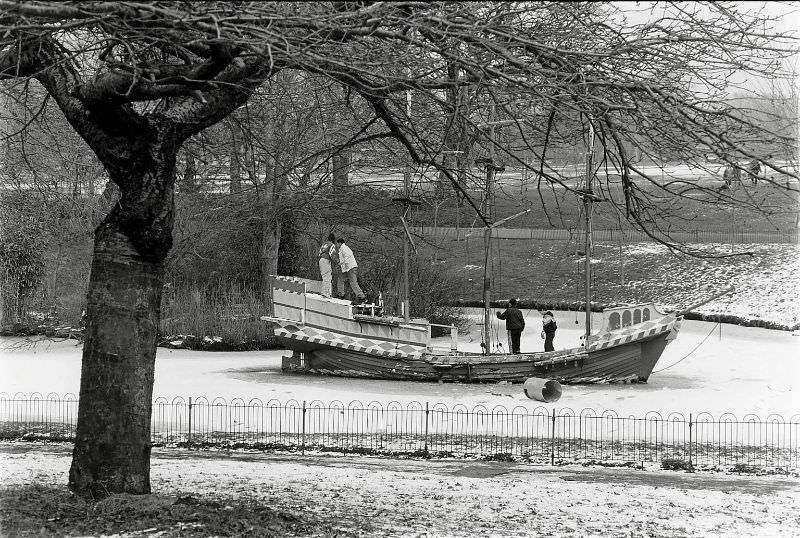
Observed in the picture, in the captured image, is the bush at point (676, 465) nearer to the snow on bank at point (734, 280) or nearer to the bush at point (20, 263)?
the snow on bank at point (734, 280)

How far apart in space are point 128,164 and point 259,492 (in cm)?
404

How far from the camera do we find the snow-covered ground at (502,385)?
70.3 feet

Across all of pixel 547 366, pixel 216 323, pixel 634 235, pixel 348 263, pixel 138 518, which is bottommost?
pixel 138 518

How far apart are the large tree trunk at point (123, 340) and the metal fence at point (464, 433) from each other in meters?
6.00

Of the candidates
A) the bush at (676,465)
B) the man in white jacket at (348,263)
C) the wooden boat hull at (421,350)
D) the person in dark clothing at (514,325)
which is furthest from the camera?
the man in white jacket at (348,263)

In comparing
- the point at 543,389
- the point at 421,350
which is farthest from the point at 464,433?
the point at 421,350

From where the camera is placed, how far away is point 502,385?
79.4 ft

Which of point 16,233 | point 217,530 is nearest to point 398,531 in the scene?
point 217,530

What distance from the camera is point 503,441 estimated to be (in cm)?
1755

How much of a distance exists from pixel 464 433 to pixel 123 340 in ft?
27.3

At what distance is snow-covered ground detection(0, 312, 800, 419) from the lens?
70.3 ft

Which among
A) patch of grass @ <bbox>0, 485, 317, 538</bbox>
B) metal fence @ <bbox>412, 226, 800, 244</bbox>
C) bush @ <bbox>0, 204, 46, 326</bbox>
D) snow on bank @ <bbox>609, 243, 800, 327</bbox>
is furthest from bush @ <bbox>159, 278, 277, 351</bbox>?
patch of grass @ <bbox>0, 485, 317, 538</bbox>

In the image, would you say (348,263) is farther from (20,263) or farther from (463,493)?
(463,493)

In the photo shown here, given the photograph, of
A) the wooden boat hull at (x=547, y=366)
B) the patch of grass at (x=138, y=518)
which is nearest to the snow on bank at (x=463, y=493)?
the patch of grass at (x=138, y=518)
